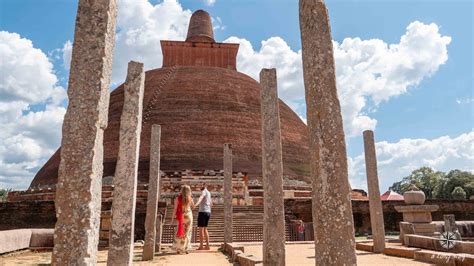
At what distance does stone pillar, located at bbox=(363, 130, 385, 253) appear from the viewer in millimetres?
9367

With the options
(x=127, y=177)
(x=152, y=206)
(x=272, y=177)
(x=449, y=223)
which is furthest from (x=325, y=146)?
(x=449, y=223)

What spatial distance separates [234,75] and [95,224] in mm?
33945

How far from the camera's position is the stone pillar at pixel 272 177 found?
5848 mm

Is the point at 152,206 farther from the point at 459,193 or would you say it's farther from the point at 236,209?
the point at 459,193

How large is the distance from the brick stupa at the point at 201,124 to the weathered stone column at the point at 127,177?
19.8 meters

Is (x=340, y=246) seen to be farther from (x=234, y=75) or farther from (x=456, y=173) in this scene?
(x=456, y=173)

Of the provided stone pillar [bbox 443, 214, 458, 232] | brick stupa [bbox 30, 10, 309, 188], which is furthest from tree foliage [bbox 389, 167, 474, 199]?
stone pillar [bbox 443, 214, 458, 232]

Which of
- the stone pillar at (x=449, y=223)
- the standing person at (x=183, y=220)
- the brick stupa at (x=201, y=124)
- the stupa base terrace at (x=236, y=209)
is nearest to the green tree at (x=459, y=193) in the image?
the brick stupa at (x=201, y=124)

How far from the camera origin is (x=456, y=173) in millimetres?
56000

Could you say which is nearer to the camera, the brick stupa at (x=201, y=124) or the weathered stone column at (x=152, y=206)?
the weathered stone column at (x=152, y=206)

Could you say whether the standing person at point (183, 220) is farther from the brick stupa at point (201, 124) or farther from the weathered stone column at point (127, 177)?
the brick stupa at point (201, 124)

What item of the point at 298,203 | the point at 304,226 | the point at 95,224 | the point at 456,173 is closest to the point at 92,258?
the point at 95,224

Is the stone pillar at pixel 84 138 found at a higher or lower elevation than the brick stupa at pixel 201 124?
lower

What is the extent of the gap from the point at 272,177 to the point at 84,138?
3.18 metres
